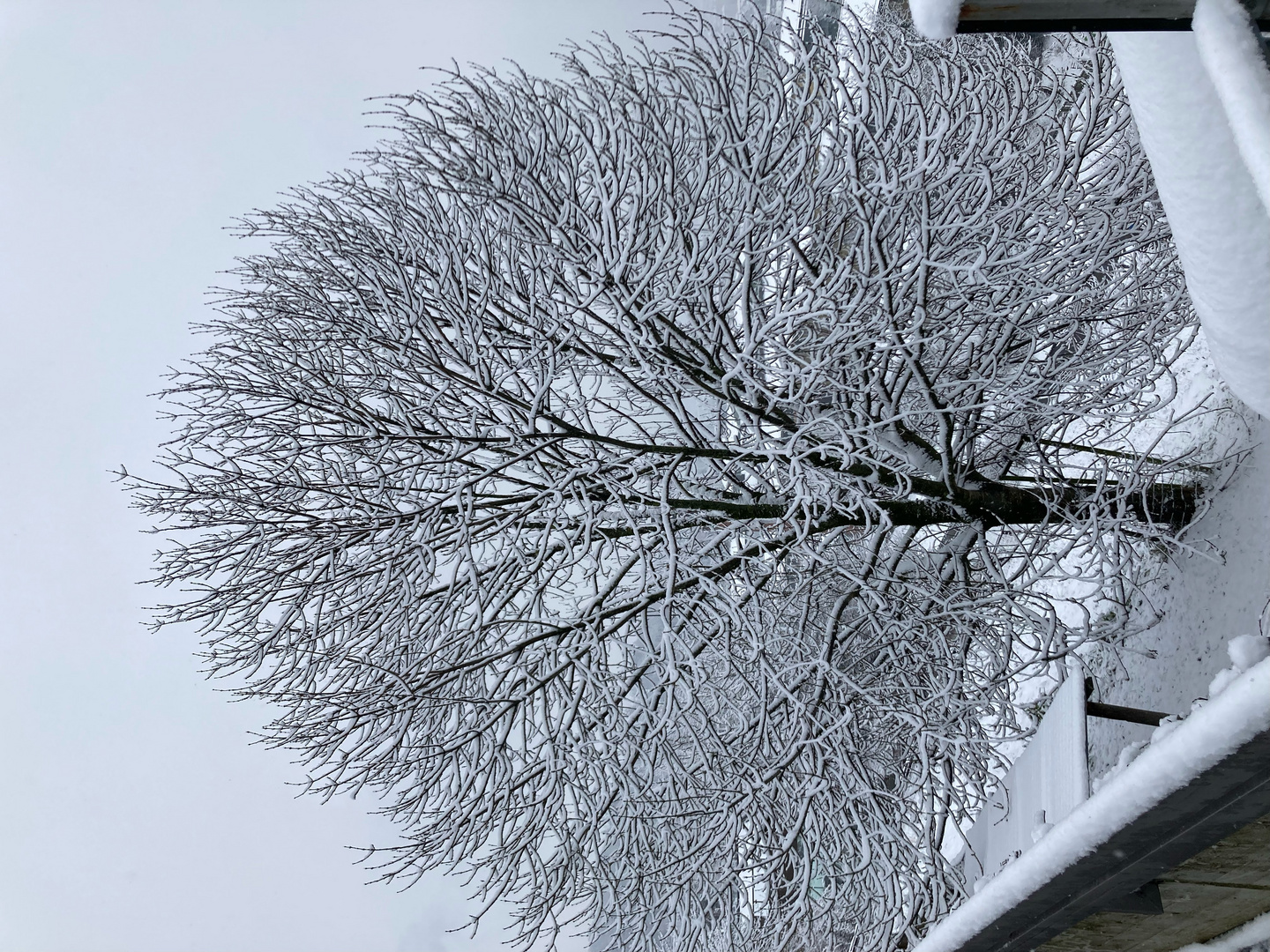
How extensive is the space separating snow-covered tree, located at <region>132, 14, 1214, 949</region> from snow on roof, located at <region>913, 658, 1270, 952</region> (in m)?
2.38

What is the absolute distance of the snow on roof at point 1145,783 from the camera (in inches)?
69.8

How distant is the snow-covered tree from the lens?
564cm

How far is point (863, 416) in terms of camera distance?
5.84m

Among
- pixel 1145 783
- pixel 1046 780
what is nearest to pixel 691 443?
pixel 1046 780

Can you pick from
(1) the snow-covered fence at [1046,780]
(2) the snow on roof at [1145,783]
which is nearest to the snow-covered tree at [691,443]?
(1) the snow-covered fence at [1046,780]

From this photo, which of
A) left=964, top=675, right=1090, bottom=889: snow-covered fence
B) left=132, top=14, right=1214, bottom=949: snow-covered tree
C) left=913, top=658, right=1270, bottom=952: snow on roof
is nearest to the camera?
left=913, top=658, right=1270, bottom=952: snow on roof

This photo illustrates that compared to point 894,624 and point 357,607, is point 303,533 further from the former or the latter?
point 894,624

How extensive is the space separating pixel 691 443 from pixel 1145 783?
415 cm

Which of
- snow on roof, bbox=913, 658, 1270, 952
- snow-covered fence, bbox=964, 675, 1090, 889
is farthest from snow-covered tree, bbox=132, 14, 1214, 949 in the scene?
snow on roof, bbox=913, 658, 1270, 952

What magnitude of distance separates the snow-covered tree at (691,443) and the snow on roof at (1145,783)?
2.38m

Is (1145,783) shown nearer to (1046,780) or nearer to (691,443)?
(1046,780)

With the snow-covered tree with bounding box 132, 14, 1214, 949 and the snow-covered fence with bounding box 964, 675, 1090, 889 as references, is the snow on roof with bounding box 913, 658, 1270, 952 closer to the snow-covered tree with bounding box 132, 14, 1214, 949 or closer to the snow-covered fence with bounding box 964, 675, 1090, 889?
the snow-covered fence with bounding box 964, 675, 1090, 889

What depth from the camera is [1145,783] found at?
214 centimetres

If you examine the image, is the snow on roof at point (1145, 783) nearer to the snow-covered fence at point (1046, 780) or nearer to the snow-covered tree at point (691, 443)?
the snow-covered fence at point (1046, 780)
